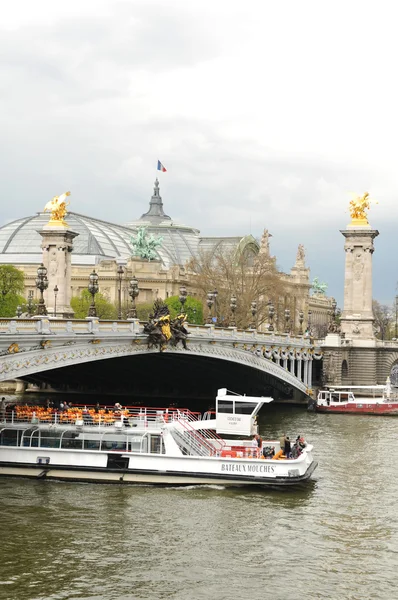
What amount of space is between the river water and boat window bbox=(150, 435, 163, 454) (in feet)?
7.31

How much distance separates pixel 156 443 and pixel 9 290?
46.2 meters

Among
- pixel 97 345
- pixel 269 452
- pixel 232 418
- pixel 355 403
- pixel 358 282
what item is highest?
pixel 358 282

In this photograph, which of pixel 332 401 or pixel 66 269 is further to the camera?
pixel 66 269

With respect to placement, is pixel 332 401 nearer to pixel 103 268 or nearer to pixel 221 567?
pixel 221 567

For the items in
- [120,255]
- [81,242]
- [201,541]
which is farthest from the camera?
[120,255]

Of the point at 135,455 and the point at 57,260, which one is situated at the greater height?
the point at 57,260

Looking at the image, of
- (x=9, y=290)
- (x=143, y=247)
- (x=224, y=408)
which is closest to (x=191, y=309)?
(x=9, y=290)

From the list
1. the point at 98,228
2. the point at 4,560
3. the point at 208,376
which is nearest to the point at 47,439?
the point at 4,560

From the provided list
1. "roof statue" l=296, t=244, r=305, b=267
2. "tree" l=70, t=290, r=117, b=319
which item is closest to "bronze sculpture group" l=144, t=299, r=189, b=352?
"tree" l=70, t=290, r=117, b=319

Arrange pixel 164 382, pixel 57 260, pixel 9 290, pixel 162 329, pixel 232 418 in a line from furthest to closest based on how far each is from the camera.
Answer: pixel 57 260 < pixel 9 290 < pixel 164 382 < pixel 162 329 < pixel 232 418

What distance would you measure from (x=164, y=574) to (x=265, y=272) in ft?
268

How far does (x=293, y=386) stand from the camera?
244 ft

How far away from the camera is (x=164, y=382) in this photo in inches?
2906

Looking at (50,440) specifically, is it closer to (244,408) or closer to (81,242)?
(244,408)
